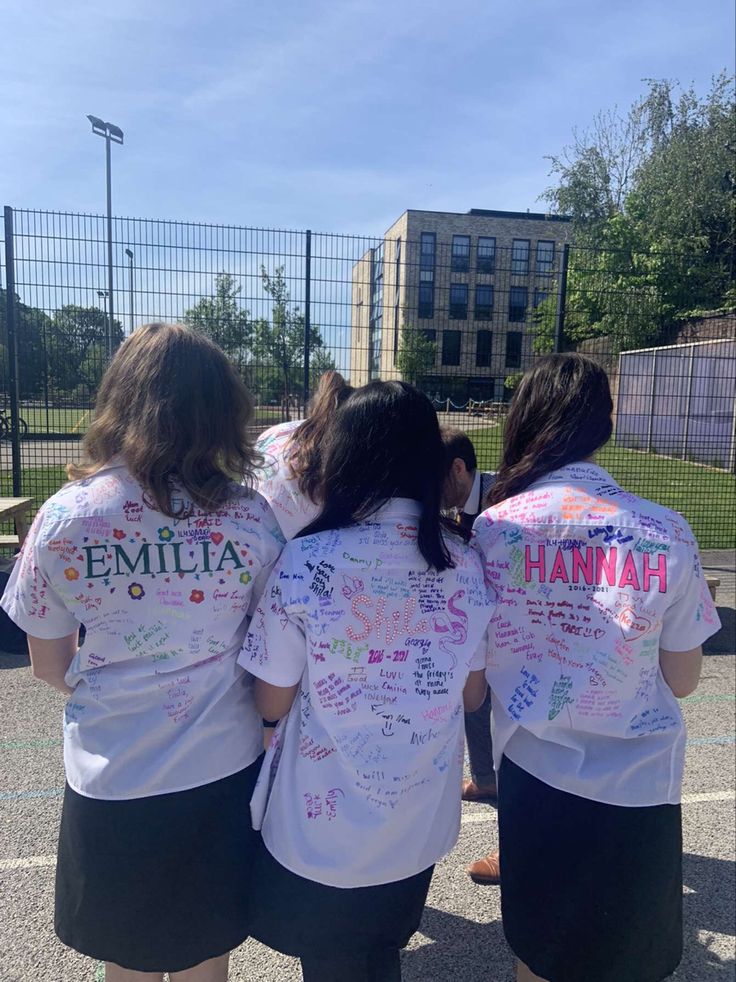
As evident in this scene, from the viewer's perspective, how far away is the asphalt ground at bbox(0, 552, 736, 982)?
7.56 feet

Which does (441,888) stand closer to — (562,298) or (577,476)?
(577,476)

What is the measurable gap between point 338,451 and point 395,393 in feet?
0.59

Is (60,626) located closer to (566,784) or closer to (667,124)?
(566,784)

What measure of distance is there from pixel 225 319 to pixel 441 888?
5.45 m

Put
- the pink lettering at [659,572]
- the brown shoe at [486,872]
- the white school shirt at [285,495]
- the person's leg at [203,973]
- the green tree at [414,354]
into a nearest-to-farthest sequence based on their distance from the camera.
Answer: the pink lettering at [659,572]
the person's leg at [203,973]
the brown shoe at [486,872]
the white school shirt at [285,495]
the green tree at [414,354]

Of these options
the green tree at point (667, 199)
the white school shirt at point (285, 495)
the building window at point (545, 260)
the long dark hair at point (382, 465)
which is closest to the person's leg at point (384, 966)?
the long dark hair at point (382, 465)

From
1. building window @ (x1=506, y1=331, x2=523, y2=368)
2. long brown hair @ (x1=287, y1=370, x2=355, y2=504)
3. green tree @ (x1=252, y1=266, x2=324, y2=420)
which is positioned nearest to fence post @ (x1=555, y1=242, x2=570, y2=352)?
building window @ (x1=506, y1=331, x2=523, y2=368)

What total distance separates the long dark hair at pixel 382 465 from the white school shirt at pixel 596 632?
0.28 m

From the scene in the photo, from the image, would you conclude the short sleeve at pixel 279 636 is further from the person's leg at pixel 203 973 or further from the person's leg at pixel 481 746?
the person's leg at pixel 481 746

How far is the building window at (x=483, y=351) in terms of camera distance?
7383mm

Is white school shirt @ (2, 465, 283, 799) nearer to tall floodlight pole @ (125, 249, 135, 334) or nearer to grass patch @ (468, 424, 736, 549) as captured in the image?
tall floodlight pole @ (125, 249, 135, 334)

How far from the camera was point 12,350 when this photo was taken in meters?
6.98

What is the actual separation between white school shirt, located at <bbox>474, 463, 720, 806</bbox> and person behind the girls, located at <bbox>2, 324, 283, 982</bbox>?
0.62 m

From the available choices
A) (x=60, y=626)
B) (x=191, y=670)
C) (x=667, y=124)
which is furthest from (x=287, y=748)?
(x=667, y=124)
